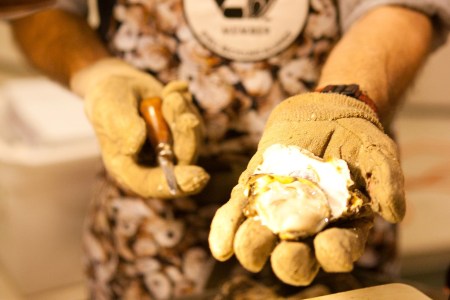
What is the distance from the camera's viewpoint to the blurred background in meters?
1.42

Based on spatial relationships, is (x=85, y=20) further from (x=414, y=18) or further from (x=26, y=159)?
(x=26, y=159)

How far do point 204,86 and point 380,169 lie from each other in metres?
0.35

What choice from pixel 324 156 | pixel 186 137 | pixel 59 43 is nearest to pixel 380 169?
pixel 324 156

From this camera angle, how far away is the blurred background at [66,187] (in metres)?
1.42

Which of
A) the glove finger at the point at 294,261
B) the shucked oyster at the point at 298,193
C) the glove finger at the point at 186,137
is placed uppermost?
the shucked oyster at the point at 298,193

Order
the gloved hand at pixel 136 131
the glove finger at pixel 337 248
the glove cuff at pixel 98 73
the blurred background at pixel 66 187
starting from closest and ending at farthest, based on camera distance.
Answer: the glove finger at pixel 337 248 → the gloved hand at pixel 136 131 → the glove cuff at pixel 98 73 → the blurred background at pixel 66 187

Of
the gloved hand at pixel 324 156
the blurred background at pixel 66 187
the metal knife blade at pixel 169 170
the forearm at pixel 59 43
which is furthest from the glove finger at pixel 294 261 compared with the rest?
the blurred background at pixel 66 187

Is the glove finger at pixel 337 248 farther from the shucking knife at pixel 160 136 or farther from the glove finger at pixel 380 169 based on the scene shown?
the shucking knife at pixel 160 136

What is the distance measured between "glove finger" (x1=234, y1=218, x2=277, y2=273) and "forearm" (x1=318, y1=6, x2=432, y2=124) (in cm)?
24

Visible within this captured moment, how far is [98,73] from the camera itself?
2.60 ft

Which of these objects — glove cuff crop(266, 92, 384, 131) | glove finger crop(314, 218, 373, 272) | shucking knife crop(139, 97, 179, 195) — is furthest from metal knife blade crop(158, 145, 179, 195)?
glove finger crop(314, 218, 373, 272)

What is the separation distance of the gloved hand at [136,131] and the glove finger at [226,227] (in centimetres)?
16

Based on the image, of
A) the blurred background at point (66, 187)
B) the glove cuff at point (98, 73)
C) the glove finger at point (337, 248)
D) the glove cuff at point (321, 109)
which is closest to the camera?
the glove finger at point (337, 248)

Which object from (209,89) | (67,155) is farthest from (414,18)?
(67,155)
